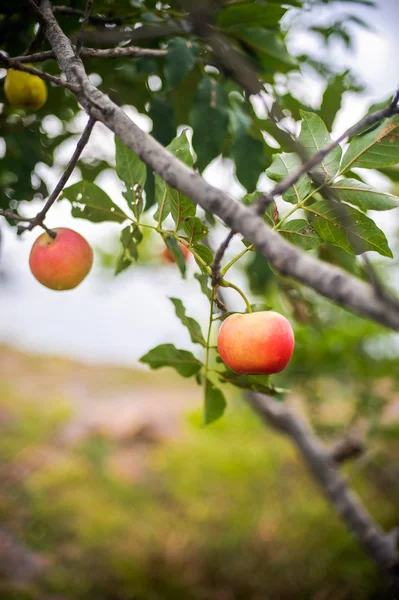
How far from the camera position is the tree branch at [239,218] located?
24 cm

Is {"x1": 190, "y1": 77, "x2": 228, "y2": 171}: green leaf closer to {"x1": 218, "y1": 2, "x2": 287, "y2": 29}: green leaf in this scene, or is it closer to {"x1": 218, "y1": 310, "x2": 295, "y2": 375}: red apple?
{"x1": 218, "y1": 2, "x2": 287, "y2": 29}: green leaf

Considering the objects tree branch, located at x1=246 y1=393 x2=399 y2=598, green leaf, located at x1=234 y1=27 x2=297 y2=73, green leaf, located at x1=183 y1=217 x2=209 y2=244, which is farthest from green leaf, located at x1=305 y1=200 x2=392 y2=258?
tree branch, located at x1=246 y1=393 x2=399 y2=598

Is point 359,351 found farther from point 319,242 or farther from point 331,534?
point 319,242

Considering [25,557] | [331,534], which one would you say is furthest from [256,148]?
[331,534]

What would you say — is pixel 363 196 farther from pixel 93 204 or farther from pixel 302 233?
pixel 93 204

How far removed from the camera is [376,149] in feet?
1.51

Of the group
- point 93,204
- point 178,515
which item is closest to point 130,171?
point 93,204

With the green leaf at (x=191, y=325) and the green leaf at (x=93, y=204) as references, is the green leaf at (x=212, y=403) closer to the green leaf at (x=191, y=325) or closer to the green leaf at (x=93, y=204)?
the green leaf at (x=191, y=325)

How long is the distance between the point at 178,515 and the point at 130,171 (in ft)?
6.83

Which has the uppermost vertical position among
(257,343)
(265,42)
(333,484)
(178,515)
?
(265,42)

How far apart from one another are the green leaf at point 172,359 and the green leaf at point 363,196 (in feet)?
0.84

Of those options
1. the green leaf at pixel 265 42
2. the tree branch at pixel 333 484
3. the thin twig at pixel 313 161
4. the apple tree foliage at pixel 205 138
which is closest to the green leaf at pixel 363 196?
the apple tree foliage at pixel 205 138

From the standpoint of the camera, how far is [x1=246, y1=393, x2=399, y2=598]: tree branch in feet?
4.01

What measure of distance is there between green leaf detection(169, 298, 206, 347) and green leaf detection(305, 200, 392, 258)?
0.60 feet
